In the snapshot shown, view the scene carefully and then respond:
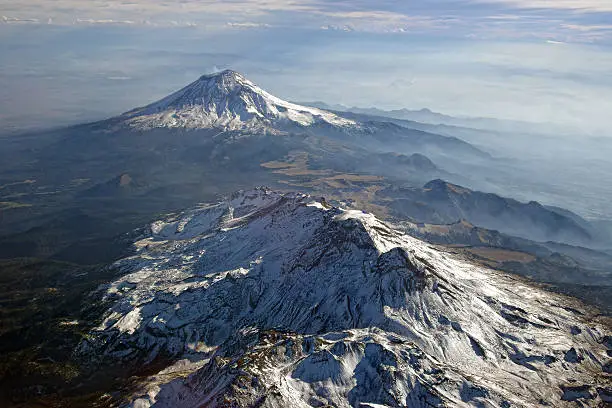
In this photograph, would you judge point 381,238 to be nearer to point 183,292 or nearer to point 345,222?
point 345,222

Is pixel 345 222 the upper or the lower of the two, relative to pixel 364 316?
upper

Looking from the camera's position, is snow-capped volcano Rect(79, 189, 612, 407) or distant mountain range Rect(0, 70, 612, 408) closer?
snow-capped volcano Rect(79, 189, 612, 407)

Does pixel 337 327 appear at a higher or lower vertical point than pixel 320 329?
higher

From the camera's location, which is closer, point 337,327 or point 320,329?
point 337,327

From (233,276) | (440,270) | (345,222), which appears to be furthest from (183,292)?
(440,270)

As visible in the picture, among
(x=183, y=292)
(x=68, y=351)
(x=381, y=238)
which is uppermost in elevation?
(x=381, y=238)

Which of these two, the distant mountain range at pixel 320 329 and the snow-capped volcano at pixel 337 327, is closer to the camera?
the snow-capped volcano at pixel 337 327

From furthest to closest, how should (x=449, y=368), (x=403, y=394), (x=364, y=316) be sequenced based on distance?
(x=364, y=316) → (x=449, y=368) → (x=403, y=394)

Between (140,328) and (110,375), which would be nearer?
(110,375)
